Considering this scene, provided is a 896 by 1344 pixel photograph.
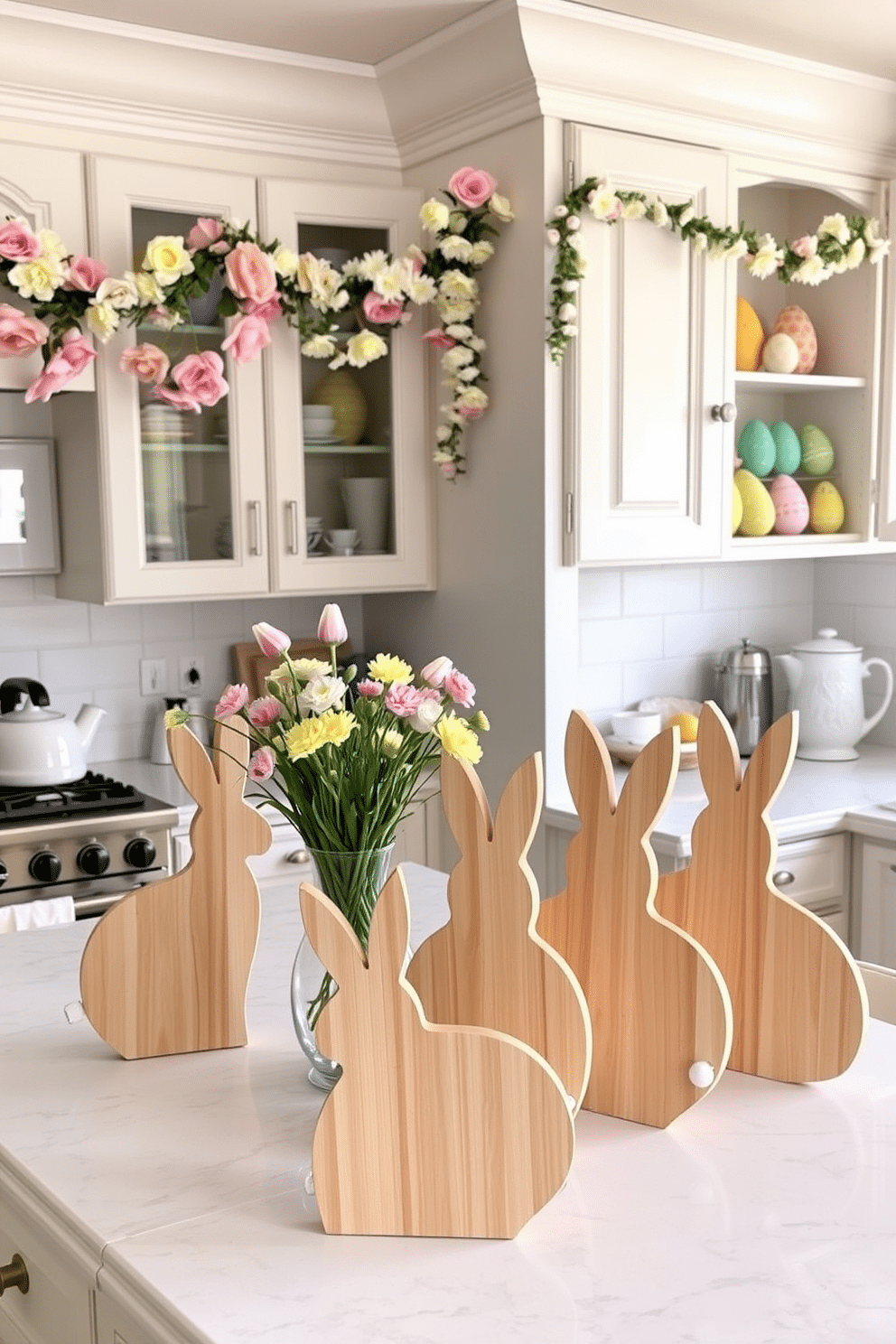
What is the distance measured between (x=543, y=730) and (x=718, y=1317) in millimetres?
2101

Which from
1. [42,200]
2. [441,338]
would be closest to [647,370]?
[441,338]

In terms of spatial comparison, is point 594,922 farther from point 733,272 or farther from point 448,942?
point 733,272

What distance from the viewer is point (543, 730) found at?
3.06 metres

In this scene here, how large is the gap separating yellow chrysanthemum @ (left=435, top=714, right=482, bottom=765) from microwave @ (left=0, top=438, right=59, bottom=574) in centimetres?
212

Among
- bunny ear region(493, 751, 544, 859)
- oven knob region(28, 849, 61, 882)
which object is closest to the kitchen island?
bunny ear region(493, 751, 544, 859)

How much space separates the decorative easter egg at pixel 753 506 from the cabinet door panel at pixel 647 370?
0.57 feet

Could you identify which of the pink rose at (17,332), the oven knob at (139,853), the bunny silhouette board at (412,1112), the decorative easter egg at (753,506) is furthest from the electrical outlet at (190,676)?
the bunny silhouette board at (412,1112)

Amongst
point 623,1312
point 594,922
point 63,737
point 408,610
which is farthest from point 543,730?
point 623,1312

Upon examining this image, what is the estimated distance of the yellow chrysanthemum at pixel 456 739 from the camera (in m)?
1.29

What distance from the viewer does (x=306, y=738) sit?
1.23m

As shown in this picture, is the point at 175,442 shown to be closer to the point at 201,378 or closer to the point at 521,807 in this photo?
the point at 201,378

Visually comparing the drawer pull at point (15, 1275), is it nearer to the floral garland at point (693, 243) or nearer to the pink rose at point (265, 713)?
the pink rose at point (265, 713)

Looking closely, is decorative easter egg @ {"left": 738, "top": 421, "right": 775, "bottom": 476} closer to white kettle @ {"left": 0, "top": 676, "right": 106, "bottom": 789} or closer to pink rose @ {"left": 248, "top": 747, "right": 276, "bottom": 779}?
white kettle @ {"left": 0, "top": 676, "right": 106, "bottom": 789}

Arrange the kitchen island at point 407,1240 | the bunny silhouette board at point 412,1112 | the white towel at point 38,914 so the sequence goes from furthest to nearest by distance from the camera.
Result: the white towel at point 38,914
the bunny silhouette board at point 412,1112
the kitchen island at point 407,1240
